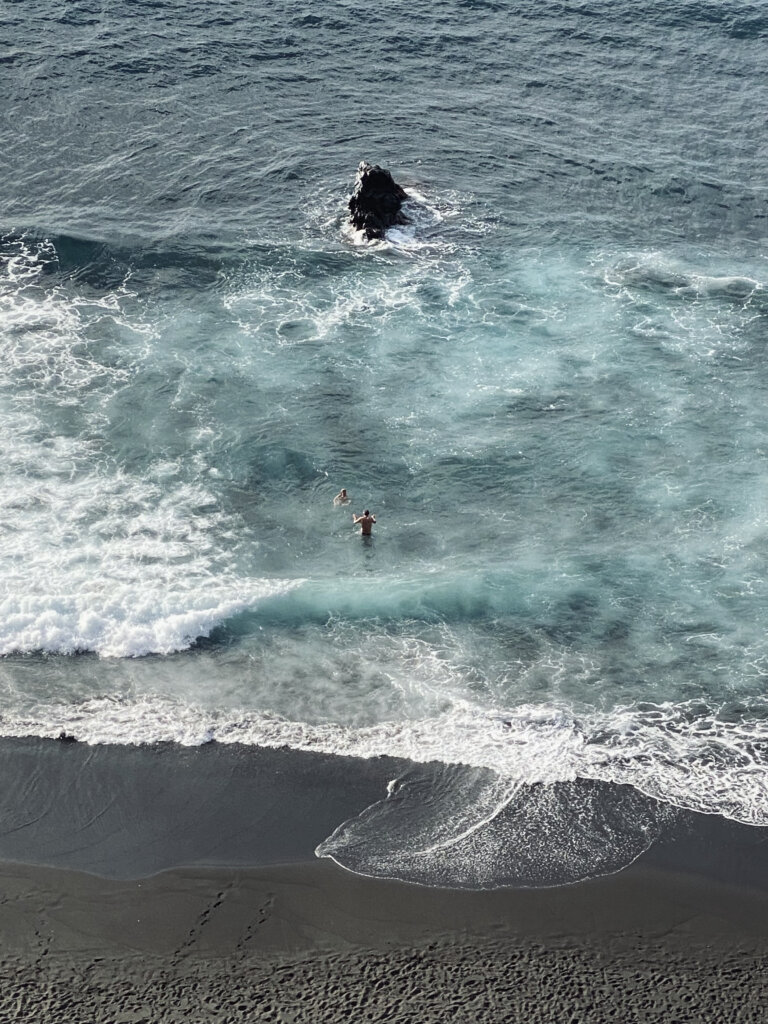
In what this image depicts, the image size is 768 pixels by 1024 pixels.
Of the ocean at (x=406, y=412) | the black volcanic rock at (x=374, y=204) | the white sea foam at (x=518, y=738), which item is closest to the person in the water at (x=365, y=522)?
the ocean at (x=406, y=412)

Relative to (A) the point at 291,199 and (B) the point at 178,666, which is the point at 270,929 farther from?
(A) the point at 291,199

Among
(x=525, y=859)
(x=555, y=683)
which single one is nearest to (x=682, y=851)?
(x=525, y=859)

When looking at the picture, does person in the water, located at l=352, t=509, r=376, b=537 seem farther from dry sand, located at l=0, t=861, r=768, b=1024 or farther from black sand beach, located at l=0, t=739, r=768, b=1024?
dry sand, located at l=0, t=861, r=768, b=1024

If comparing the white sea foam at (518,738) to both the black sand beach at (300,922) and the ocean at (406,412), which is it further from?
the black sand beach at (300,922)

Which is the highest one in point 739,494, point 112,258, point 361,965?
point 112,258

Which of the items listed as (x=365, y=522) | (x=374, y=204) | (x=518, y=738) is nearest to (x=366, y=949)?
(x=518, y=738)

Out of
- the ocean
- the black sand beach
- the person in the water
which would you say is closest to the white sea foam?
the ocean
